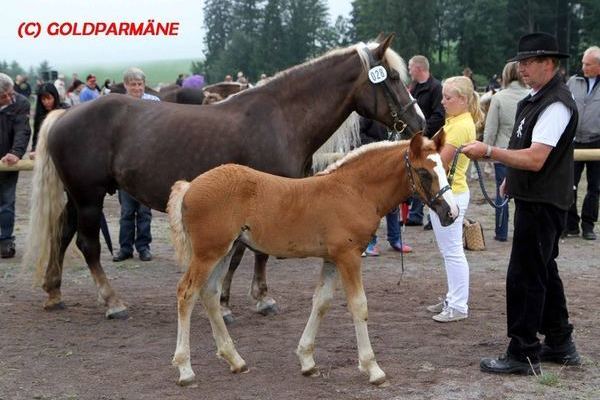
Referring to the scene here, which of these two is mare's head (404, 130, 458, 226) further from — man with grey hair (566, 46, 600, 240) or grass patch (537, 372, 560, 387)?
man with grey hair (566, 46, 600, 240)

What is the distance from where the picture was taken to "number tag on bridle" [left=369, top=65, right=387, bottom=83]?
245 inches

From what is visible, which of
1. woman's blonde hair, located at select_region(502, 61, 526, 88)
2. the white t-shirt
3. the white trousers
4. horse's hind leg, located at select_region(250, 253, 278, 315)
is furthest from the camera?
woman's blonde hair, located at select_region(502, 61, 526, 88)

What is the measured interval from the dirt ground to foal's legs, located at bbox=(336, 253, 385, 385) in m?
0.11

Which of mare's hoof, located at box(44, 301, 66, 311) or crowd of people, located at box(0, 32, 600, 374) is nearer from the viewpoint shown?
crowd of people, located at box(0, 32, 600, 374)

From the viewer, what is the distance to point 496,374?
479 cm

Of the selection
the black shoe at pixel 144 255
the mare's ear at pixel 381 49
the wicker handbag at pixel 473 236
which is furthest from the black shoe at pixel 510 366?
the black shoe at pixel 144 255

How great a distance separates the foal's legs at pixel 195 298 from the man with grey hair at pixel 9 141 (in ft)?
15.4

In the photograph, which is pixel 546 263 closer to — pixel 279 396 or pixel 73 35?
pixel 279 396

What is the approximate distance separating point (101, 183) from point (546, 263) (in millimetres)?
3668

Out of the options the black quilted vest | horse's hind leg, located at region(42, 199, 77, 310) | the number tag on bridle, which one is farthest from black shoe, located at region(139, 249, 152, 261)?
the black quilted vest

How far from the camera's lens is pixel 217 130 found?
6125 millimetres

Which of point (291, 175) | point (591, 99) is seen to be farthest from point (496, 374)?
point (591, 99)

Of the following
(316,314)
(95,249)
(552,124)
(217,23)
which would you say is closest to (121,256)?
A: (95,249)

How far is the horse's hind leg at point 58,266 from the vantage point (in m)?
6.67
